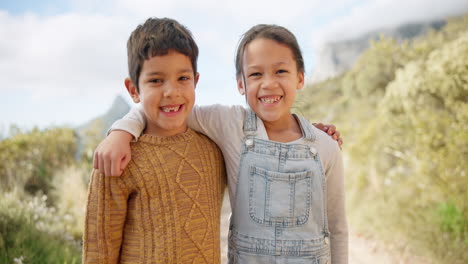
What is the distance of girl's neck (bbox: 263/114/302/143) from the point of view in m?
1.79

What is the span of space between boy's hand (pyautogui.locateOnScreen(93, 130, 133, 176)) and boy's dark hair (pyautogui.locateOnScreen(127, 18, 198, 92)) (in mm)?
269

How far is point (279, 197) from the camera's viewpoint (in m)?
1.64

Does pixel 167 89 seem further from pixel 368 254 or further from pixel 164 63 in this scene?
pixel 368 254

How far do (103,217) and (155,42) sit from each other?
73 cm

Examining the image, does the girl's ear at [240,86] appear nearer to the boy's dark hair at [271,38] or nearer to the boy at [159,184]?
the boy's dark hair at [271,38]

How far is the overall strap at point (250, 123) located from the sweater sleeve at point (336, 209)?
0.41 m

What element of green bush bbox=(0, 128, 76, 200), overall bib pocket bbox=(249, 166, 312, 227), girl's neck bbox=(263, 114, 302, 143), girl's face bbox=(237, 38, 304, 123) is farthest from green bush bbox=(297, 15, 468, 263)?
green bush bbox=(0, 128, 76, 200)

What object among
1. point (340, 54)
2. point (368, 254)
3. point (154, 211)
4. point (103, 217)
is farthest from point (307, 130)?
point (340, 54)

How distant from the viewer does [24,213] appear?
374 cm

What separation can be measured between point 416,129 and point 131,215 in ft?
14.1

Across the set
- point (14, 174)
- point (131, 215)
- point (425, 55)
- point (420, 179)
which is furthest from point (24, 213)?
point (425, 55)

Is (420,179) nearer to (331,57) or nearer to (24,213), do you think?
(24,213)

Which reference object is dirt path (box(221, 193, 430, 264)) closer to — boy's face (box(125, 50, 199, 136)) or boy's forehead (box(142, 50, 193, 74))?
boy's face (box(125, 50, 199, 136))

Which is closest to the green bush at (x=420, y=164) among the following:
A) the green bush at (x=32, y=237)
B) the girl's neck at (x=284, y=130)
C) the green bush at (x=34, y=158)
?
the girl's neck at (x=284, y=130)
